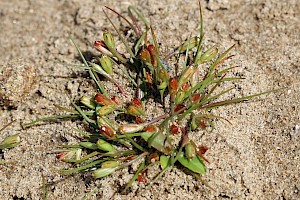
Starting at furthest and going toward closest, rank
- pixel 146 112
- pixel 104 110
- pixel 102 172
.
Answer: pixel 146 112, pixel 104 110, pixel 102 172

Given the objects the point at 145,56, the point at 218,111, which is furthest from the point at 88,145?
the point at 218,111

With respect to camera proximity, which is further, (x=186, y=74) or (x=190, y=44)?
(x=190, y=44)

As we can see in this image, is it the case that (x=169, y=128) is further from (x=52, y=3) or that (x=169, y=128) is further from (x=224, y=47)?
(x=52, y=3)

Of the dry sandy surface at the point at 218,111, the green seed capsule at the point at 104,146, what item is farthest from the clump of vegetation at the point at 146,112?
the dry sandy surface at the point at 218,111

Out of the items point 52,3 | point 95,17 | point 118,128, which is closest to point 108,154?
point 118,128

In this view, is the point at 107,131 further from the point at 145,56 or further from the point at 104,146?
the point at 145,56

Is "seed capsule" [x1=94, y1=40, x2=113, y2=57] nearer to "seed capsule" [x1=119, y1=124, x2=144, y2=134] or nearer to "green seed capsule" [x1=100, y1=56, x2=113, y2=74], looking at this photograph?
"green seed capsule" [x1=100, y1=56, x2=113, y2=74]

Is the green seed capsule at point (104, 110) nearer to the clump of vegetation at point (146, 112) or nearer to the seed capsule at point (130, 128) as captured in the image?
the clump of vegetation at point (146, 112)
